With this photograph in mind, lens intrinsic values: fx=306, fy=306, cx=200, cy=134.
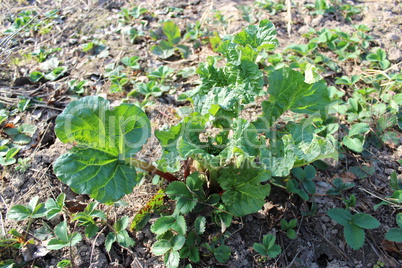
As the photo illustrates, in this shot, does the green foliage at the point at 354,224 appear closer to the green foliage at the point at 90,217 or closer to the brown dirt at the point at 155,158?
the brown dirt at the point at 155,158

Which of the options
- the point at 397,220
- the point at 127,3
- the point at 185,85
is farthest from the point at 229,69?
the point at 127,3

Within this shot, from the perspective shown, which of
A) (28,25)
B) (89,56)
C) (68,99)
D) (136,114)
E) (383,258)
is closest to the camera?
(136,114)

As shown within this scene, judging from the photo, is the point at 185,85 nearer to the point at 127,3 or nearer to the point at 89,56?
the point at 89,56

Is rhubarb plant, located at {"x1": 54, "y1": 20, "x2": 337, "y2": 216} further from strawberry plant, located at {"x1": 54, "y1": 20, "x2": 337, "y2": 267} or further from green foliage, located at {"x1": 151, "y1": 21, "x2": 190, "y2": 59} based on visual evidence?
green foliage, located at {"x1": 151, "y1": 21, "x2": 190, "y2": 59}

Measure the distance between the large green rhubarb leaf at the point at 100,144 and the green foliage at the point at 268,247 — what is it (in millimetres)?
916

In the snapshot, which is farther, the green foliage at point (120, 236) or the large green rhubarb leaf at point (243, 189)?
the green foliage at point (120, 236)

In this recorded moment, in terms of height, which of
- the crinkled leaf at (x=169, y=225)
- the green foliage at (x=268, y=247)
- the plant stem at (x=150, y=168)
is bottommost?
the green foliage at (x=268, y=247)

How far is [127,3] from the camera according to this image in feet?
14.9

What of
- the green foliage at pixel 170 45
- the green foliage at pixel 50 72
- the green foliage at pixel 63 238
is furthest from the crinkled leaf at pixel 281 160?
→ the green foliage at pixel 50 72

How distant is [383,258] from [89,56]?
11.6ft

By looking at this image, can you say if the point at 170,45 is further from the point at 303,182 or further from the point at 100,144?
the point at 303,182

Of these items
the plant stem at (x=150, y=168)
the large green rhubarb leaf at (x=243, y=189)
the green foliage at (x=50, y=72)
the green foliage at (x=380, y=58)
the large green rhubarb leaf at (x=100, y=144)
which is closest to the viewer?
the large green rhubarb leaf at (x=100, y=144)

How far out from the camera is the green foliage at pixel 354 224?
78.0 inches

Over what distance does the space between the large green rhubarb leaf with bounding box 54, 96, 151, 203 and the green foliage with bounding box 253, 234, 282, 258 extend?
916 millimetres
